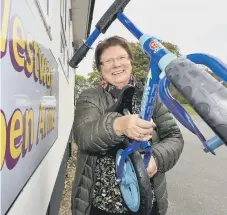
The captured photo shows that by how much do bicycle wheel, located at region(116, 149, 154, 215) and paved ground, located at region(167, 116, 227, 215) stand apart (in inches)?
95.1

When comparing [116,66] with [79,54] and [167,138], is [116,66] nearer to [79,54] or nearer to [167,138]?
[79,54]

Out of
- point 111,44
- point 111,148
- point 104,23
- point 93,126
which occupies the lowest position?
point 111,148

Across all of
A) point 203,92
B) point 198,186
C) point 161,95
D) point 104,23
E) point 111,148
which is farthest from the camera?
point 198,186

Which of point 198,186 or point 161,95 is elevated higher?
point 161,95

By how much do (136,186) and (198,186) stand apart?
13.6ft

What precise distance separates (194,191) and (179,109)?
4.42m

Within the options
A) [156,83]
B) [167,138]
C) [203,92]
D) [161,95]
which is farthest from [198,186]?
[203,92]

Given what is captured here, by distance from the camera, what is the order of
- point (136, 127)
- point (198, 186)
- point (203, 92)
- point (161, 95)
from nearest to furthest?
point (203, 92)
point (161, 95)
point (136, 127)
point (198, 186)

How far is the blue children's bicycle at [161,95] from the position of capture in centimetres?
76

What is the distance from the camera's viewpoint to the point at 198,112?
0.78 m

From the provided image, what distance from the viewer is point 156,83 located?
1.33 meters

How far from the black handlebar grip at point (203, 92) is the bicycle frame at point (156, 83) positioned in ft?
0.17

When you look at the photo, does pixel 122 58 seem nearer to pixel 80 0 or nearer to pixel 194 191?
pixel 194 191

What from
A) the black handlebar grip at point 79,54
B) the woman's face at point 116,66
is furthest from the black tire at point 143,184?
the black handlebar grip at point 79,54
